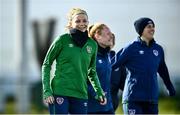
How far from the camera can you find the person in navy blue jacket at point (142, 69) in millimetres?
13906

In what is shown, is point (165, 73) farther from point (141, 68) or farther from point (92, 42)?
point (92, 42)

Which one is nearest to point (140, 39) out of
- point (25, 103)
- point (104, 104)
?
point (104, 104)

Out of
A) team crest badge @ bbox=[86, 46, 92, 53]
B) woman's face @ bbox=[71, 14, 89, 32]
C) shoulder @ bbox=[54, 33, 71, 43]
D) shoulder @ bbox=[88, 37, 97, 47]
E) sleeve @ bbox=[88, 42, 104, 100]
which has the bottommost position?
sleeve @ bbox=[88, 42, 104, 100]

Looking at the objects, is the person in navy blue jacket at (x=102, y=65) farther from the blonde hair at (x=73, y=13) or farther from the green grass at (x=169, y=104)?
the green grass at (x=169, y=104)

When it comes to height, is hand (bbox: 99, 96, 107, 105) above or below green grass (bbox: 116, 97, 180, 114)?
above

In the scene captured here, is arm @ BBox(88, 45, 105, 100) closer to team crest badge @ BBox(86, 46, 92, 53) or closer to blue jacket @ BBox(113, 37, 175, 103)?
team crest badge @ BBox(86, 46, 92, 53)

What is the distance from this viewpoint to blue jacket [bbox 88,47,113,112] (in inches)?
540

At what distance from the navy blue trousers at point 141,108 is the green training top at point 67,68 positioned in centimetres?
149

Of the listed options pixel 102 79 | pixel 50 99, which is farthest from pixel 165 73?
pixel 50 99

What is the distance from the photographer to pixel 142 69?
1391cm

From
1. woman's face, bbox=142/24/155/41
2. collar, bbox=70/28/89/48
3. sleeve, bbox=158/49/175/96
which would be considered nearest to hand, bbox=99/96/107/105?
collar, bbox=70/28/89/48

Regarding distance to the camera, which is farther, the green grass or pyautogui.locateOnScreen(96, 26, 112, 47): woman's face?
the green grass

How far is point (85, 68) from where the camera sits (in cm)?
1263

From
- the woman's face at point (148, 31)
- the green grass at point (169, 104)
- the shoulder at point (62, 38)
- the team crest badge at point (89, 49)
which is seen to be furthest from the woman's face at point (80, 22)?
the green grass at point (169, 104)
